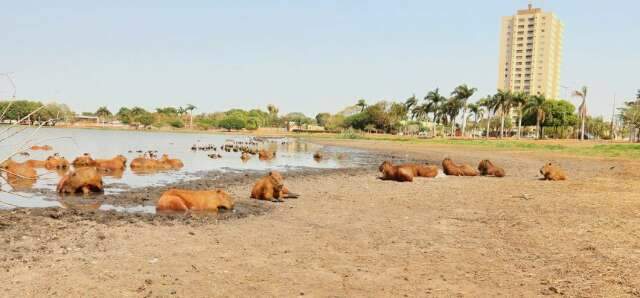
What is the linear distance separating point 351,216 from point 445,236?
113 inches

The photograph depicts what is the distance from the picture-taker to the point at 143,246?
27.3 ft

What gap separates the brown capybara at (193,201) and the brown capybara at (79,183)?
416 centimetres

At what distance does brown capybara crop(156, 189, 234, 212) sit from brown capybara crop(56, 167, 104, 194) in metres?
4.16

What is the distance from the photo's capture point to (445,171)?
24641mm

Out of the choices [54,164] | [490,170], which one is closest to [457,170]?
[490,170]

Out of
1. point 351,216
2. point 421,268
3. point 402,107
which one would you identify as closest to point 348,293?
point 421,268

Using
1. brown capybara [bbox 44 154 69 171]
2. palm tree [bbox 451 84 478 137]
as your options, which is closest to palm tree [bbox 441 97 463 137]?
palm tree [bbox 451 84 478 137]

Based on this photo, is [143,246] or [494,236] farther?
[494,236]

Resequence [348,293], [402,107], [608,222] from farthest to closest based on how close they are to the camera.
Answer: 1. [402,107]
2. [608,222]
3. [348,293]

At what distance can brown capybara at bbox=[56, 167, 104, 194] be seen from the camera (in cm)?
1461

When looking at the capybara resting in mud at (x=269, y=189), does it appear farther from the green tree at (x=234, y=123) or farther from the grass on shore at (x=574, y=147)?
the green tree at (x=234, y=123)

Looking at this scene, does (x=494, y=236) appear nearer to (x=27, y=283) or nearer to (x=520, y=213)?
(x=520, y=213)

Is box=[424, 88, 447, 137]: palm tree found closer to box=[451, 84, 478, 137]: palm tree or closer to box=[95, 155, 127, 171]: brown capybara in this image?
box=[451, 84, 478, 137]: palm tree

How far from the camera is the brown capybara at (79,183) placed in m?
14.6
